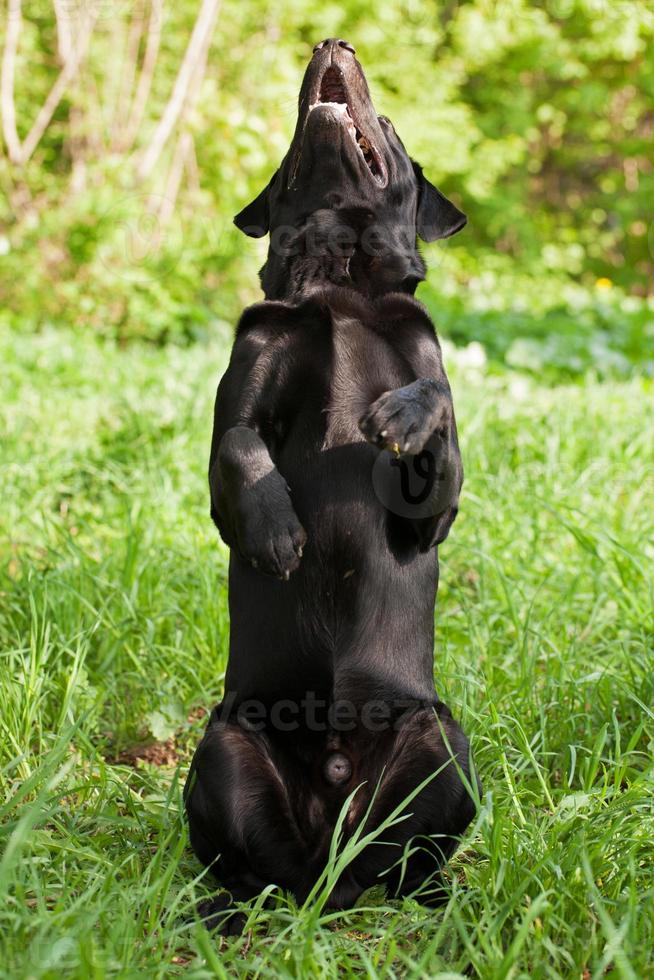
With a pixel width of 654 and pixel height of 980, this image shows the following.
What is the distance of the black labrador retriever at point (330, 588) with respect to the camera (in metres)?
2.05

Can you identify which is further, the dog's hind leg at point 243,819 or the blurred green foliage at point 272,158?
the blurred green foliage at point 272,158

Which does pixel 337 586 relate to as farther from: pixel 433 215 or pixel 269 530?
pixel 433 215

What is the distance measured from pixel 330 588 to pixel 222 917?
0.66m

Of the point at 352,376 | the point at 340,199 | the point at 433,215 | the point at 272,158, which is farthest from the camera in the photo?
the point at 272,158

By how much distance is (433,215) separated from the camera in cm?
265

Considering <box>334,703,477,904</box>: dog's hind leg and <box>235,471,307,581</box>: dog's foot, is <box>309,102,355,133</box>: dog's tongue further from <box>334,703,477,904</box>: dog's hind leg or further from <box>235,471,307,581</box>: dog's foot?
<box>334,703,477,904</box>: dog's hind leg

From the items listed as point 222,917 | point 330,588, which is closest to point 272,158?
point 330,588

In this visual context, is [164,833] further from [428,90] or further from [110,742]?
[428,90]

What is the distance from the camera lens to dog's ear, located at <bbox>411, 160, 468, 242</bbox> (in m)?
2.62

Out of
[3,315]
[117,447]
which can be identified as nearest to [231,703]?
[117,447]

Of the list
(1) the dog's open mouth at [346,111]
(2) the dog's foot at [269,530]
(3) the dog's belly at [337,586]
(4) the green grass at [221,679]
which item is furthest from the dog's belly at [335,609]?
(1) the dog's open mouth at [346,111]

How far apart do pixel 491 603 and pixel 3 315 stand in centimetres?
604

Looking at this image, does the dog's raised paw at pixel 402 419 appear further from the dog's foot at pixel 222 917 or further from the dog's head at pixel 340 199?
the dog's foot at pixel 222 917

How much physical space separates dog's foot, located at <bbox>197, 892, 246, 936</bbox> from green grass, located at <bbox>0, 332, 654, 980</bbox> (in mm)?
41
